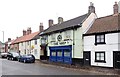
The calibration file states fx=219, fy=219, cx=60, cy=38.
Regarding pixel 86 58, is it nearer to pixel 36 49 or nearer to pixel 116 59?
pixel 116 59

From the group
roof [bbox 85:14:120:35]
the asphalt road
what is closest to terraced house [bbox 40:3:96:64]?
roof [bbox 85:14:120:35]

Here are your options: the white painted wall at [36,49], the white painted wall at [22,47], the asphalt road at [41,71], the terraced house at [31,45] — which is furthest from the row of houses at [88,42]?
the white painted wall at [22,47]

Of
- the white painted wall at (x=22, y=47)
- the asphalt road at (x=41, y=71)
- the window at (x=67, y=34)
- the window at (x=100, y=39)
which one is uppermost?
the window at (x=67, y=34)

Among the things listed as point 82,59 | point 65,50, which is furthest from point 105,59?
point 65,50

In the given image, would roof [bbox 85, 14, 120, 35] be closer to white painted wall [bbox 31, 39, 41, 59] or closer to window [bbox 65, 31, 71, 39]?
window [bbox 65, 31, 71, 39]

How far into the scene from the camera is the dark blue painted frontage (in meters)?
34.2

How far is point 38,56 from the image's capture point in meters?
49.1

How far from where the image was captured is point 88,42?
1180 inches

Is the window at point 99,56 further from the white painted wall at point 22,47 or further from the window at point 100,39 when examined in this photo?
the white painted wall at point 22,47

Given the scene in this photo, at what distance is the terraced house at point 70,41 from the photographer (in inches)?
1261

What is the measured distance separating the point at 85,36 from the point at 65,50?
5.90 meters

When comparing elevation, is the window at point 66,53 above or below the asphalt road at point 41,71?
above

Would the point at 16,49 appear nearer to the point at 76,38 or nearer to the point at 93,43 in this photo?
the point at 76,38

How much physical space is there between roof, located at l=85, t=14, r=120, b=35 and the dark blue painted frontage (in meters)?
5.27
